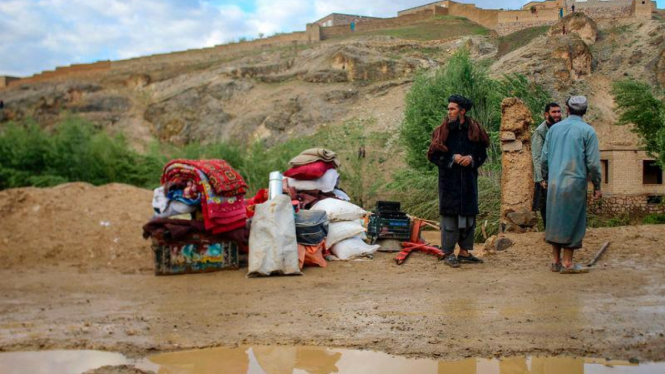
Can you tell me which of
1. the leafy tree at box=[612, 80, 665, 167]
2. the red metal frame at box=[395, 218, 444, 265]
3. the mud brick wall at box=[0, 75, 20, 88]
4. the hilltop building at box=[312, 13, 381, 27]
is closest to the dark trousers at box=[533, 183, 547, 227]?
the red metal frame at box=[395, 218, 444, 265]

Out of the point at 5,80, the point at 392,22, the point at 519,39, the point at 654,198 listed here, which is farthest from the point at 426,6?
the point at 654,198

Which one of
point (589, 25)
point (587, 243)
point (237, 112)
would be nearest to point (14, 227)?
point (587, 243)

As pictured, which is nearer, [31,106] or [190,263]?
[190,263]

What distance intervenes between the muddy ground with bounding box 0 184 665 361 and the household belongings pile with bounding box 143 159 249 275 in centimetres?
29

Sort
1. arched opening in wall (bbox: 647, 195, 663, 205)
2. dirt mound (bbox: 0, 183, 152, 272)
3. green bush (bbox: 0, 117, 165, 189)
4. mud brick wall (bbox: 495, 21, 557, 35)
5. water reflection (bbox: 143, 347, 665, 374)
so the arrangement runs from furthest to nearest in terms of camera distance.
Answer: mud brick wall (bbox: 495, 21, 557, 35) < green bush (bbox: 0, 117, 165, 189) < arched opening in wall (bbox: 647, 195, 663, 205) < dirt mound (bbox: 0, 183, 152, 272) < water reflection (bbox: 143, 347, 665, 374)

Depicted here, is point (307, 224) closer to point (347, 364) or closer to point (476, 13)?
point (347, 364)

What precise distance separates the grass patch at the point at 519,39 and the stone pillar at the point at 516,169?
22.8 metres

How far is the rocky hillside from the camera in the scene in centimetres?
2730

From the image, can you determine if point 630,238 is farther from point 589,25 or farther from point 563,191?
point 589,25

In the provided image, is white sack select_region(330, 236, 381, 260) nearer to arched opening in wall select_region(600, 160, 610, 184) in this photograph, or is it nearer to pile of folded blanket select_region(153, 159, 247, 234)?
pile of folded blanket select_region(153, 159, 247, 234)

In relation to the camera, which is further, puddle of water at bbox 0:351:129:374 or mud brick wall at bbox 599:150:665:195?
mud brick wall at bbox 599:150:665:195

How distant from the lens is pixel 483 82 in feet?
45.7

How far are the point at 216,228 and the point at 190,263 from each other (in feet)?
1.81

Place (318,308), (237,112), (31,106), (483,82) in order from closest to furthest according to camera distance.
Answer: (318,308), (483,82), (237,112), (31,106)
